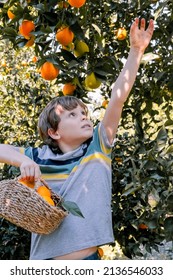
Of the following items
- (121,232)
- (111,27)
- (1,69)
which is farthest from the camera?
(1,69)

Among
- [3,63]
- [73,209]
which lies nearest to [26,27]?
[73,209]

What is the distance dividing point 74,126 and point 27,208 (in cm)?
43

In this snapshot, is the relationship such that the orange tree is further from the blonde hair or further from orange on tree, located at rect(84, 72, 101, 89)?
the blonde hair

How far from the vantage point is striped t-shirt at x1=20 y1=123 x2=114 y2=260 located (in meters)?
1.62

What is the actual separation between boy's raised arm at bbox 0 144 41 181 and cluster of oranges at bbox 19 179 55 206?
0.5 inches

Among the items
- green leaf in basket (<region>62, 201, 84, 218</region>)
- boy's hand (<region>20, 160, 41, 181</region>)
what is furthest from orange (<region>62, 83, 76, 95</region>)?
green leaf in basket (<region>62, 201, 84, 218</region>)

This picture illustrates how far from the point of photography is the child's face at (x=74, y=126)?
5.86ft

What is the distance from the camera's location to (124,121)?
305 centimetres

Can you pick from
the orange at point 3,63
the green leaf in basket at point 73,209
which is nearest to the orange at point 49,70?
the green leaf in basket at point 73,209

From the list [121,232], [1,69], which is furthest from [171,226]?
[1,69]

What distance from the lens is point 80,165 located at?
5.65 feet

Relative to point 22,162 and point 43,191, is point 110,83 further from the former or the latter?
point 43,191
